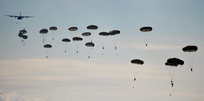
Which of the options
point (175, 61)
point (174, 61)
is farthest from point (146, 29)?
point (175, 61)

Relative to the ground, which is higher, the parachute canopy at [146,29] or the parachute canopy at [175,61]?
the parachute canopy at [146,29]

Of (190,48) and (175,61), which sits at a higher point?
(190,48)

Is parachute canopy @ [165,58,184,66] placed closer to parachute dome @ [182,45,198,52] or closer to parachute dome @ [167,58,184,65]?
parachute dome @ [167,58,184,65]

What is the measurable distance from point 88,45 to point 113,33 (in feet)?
39.5

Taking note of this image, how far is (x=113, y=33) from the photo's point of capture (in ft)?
336

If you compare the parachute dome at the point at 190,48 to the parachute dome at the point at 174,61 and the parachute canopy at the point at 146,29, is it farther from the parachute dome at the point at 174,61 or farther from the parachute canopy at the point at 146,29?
the parachute canopy at the point at 146,29

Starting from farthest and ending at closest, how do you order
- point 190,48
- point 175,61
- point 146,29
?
point 146,29
point 175,61
point 190,48

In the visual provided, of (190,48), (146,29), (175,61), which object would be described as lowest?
(175,61)

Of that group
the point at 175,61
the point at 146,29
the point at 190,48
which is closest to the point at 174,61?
the point at 175,61

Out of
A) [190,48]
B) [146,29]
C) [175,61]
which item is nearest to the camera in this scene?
[190,48]

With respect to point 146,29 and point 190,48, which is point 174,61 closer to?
point 190,48

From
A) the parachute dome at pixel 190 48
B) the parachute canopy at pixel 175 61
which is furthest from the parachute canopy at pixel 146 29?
the parachute dome at pixel 190 48

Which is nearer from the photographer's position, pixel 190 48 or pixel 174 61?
pixel 190 48

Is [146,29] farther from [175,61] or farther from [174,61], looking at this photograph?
[175,61]
